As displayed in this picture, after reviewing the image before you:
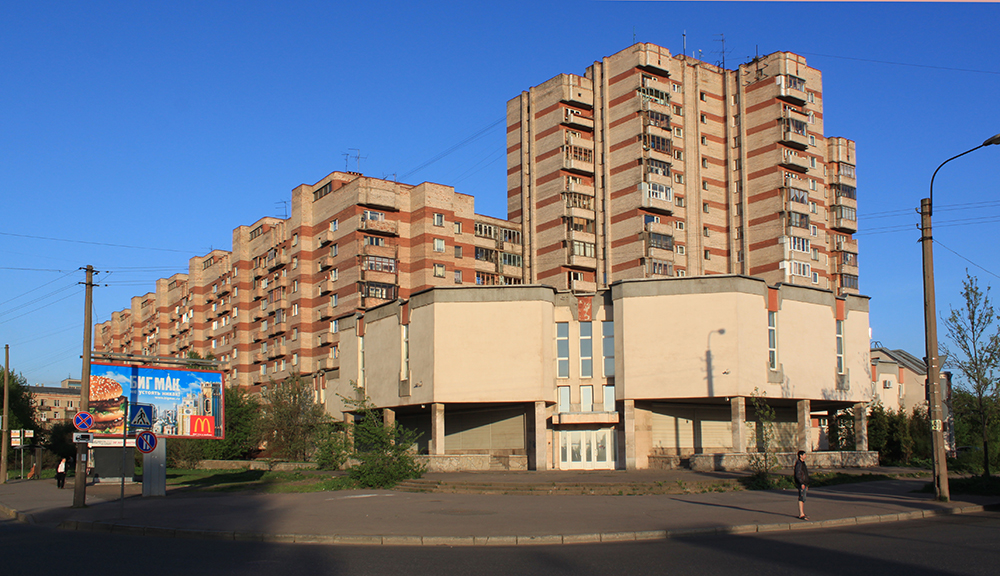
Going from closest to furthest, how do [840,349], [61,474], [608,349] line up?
[61,474]
[608,349]
[840,349]

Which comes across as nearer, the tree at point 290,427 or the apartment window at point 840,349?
the apartment window at point 840,349

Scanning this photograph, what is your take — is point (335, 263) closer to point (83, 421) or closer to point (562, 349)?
point (562, 349)

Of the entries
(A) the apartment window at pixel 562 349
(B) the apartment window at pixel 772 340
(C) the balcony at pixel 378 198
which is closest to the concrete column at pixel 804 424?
(B) the apartment window at pixel 772 340

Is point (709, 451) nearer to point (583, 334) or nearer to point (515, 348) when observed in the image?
point (583, 334)

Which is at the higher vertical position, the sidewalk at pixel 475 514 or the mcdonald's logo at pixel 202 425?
the mcdonald's logo at pixel 202 425

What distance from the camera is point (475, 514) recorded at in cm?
1984

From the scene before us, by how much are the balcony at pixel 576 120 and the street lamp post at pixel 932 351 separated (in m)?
57.5

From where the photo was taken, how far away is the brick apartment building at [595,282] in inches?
1601

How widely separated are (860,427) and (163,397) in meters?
37.3

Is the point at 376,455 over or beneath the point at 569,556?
over

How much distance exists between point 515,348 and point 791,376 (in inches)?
568

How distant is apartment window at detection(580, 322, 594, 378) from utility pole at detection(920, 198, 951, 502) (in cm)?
2203

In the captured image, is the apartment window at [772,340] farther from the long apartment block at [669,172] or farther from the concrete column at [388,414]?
the long apartment block at [669,172]

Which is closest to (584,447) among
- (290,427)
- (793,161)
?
(290,427)
